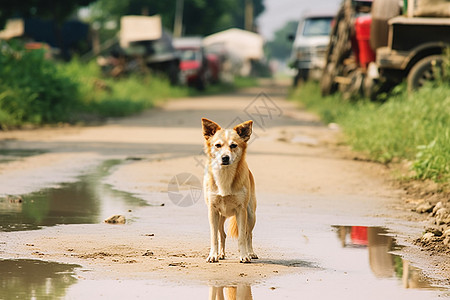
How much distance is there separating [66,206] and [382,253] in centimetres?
351

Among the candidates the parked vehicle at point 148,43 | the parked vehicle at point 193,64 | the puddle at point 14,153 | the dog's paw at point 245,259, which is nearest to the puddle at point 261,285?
the dog's paw at point 245,259

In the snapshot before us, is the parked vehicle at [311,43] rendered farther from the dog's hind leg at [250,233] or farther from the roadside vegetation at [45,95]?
the dog's hind leg at [250,233]

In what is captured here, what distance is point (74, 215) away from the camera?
8.64 m

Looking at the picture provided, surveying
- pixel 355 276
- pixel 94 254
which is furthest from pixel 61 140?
pixel 355 276

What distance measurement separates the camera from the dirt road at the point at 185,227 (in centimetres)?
590

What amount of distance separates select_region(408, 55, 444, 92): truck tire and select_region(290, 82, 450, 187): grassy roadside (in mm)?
255

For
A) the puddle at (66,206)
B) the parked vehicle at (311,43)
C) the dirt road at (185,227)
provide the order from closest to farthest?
the dirt road at (185,227), the puddle at (66,206), the parked vehicle at (311,43)

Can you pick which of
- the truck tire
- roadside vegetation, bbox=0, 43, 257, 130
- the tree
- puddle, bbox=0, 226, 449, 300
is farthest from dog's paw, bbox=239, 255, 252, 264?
the tree

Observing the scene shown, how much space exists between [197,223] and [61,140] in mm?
7827

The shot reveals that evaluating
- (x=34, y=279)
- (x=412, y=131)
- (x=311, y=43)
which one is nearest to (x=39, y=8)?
(x=311, y=43)

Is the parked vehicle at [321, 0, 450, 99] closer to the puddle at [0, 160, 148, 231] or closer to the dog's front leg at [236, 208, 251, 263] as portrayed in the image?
the puddle at [0, 160, 148, 231]

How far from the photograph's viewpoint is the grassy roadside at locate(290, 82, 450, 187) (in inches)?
435

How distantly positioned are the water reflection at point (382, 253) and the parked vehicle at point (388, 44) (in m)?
7.85

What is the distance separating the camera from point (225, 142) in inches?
259
